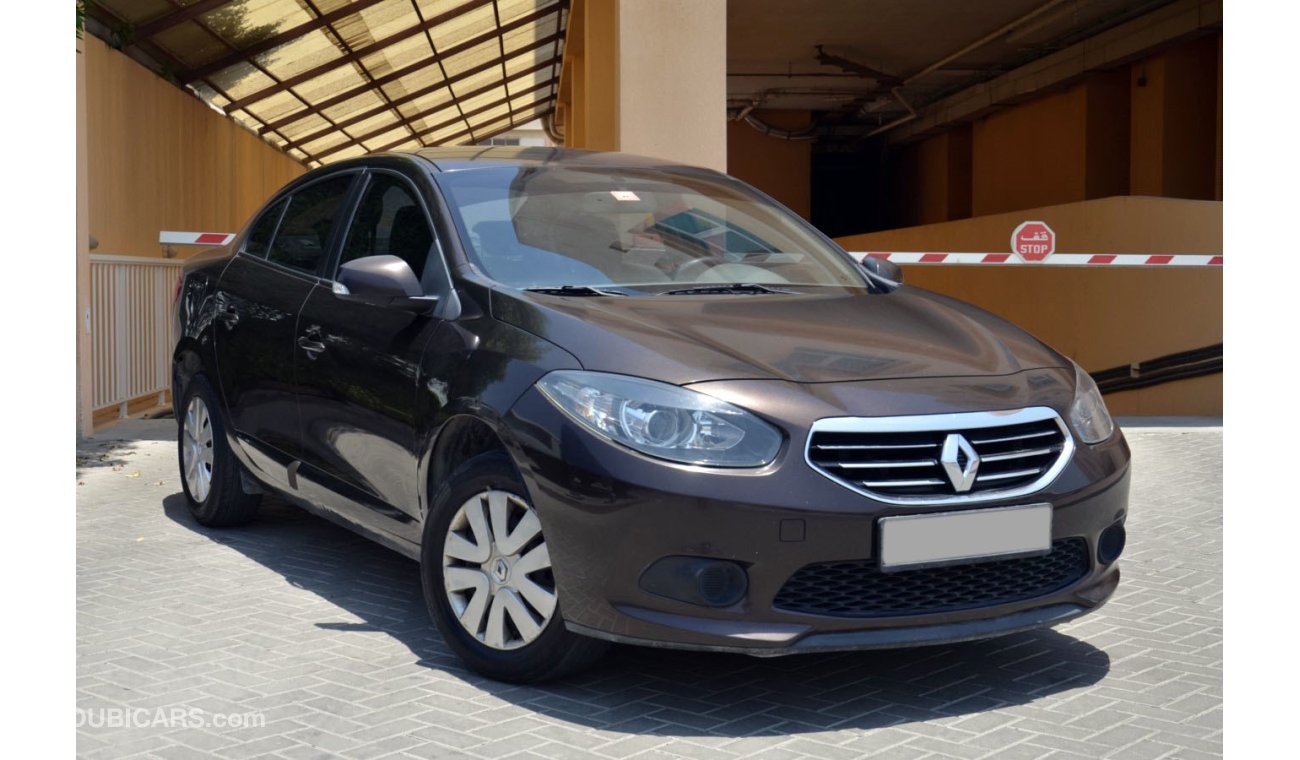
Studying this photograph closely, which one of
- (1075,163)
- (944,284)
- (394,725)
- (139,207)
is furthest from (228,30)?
(1075,163)

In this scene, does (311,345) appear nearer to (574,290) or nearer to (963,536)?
(574,290)

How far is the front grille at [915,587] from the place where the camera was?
144 inches

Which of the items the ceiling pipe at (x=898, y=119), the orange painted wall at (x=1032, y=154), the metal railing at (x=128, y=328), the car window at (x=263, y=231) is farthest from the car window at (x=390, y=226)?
the ceiling pipe at (x=898, y=119)

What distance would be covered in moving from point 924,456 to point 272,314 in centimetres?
281

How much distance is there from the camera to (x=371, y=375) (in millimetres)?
4656

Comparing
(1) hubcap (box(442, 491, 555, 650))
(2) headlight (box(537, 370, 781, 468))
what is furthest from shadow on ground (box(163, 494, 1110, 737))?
(2) headlight (box(537, 370, 781, 468))

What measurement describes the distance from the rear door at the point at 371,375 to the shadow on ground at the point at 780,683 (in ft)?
1.50

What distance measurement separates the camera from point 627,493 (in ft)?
11.8

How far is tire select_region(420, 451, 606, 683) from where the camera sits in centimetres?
391

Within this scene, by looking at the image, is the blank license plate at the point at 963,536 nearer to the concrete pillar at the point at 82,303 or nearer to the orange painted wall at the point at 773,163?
Result: the concrete pillar at the point at 82,303

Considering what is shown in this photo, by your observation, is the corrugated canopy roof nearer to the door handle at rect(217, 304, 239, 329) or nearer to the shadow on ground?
the door handle at rect(217, 304, 239, 329)

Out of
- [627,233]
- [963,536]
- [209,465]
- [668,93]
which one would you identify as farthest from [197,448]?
[668,93]

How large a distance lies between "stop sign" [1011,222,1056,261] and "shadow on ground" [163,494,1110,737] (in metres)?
6.12

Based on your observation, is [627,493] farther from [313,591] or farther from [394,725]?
[313,591]
